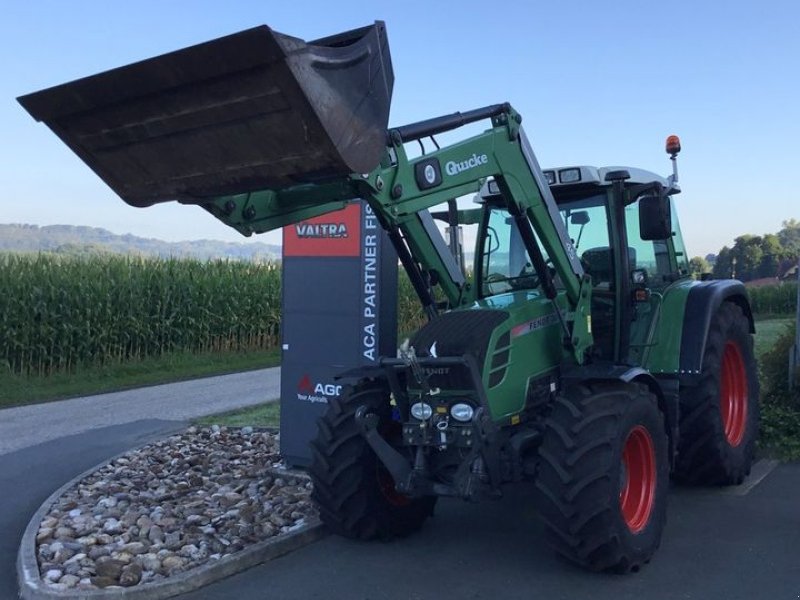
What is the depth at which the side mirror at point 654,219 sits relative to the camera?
6.13 m

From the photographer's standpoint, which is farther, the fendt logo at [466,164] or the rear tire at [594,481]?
the fendt logo at [466,164]

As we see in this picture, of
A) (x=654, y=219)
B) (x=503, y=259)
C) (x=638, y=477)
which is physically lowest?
(x=638, y=477)

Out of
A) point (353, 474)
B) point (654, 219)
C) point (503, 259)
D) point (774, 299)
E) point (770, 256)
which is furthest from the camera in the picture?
point (774, 299)

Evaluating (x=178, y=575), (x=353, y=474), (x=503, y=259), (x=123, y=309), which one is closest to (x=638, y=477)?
(x=353, y=474)

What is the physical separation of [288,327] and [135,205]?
3129 millimetres

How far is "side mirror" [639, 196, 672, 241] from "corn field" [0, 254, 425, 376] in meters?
13.8

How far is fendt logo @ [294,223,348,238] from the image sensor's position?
7.68m

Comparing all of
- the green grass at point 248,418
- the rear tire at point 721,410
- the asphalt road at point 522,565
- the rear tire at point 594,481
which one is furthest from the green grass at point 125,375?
the rear tire at point 594,481

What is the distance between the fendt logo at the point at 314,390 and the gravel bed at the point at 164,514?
0.73 metres

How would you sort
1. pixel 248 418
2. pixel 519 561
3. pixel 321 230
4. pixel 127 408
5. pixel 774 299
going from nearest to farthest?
pixel 519 561
pixel 321 230
pixel 248 418
pixel 127 408
pixel 774 299

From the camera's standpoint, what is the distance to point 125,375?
17297 mm

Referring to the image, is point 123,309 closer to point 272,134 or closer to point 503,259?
point 503,259

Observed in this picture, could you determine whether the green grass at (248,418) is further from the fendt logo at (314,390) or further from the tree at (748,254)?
the tree at (748,254)

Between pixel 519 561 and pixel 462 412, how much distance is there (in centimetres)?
116
